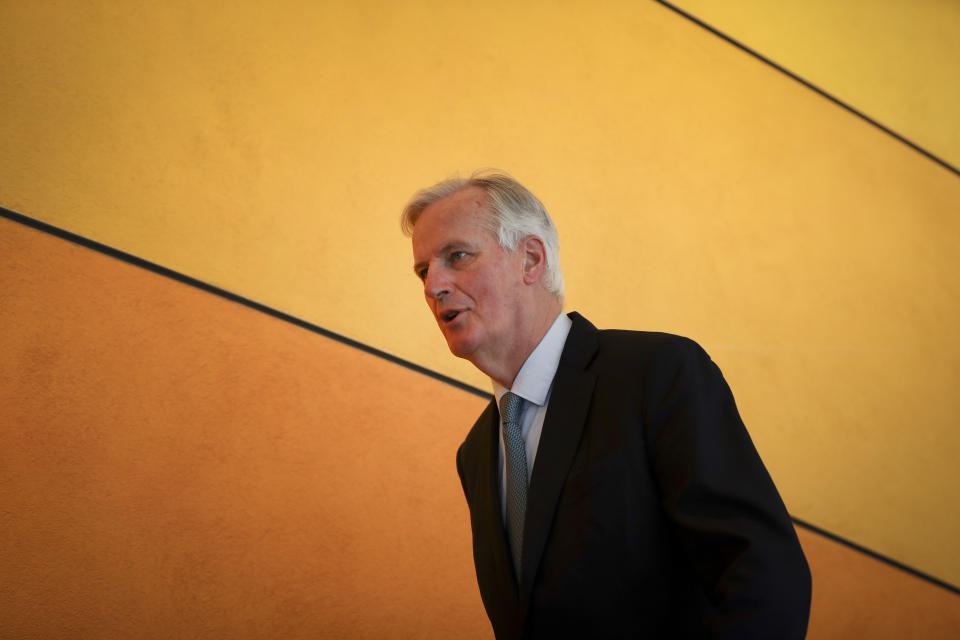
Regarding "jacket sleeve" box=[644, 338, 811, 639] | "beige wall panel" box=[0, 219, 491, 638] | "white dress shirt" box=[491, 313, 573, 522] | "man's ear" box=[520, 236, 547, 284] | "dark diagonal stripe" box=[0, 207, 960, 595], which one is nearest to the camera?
"jacket sleeve" box=[644, 338, 811, 639]

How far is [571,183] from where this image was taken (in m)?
2.08

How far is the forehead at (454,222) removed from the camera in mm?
1131

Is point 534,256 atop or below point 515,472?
atop

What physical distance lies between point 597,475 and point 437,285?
1.26ft

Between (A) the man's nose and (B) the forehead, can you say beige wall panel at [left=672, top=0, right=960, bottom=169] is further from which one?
(A) the man's nose

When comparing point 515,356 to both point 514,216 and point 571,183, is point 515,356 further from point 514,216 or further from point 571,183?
point 571,183

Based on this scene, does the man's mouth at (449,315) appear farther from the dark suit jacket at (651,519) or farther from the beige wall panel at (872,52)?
the beige wall panel at (872,52)

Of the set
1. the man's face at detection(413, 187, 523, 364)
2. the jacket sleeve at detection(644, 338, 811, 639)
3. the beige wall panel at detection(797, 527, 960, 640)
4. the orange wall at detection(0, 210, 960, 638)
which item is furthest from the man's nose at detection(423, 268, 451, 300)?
the beige wall panel at detection(797, 527, 960, 640)

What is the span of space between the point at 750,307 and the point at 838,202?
582mm

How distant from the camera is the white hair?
114 cm

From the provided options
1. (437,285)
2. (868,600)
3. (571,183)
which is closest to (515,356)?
(437,285)

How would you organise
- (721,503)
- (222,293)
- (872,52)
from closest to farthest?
(721,503) < (222,293) < (872,52)

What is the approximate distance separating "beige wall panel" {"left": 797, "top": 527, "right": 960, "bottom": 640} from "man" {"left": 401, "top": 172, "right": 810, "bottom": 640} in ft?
4.38

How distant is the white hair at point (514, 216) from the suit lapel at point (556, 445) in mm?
179
